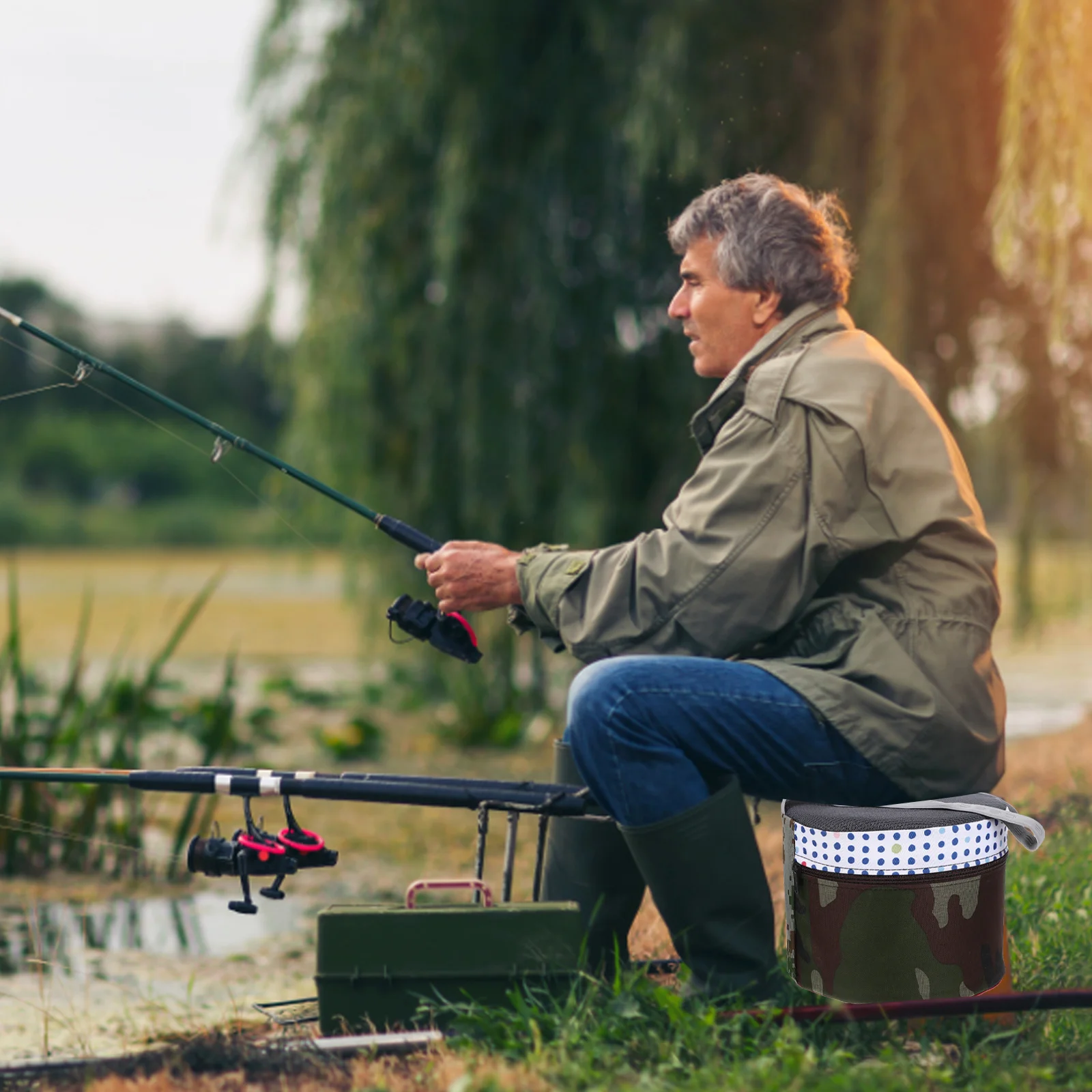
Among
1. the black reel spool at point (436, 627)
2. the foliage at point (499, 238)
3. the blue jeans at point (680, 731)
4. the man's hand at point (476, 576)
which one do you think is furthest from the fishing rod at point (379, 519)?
the foliage at point (499, 238)

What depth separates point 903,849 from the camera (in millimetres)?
2057

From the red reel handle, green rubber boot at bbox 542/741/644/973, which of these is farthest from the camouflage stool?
the red reel handle

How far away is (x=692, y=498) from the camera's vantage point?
2.10 m

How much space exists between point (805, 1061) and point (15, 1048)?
1682mm

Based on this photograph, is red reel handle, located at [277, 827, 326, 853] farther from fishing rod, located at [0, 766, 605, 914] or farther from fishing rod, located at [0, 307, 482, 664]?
fishing rod, located at [0, 307, 482, 664]

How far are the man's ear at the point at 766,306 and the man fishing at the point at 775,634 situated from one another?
12 cm

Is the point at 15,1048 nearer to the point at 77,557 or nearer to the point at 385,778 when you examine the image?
the point at 385,778

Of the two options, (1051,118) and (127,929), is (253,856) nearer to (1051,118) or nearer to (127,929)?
(127,929)

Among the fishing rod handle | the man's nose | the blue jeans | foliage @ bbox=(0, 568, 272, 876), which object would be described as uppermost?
the man's nose

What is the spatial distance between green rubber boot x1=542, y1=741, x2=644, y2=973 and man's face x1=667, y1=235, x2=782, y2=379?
71 centimetres

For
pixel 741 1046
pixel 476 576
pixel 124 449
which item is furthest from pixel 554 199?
pixel 124 449

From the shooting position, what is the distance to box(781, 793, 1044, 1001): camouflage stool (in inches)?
81.1

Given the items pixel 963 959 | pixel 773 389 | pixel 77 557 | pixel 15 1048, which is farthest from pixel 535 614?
pixel 77 557

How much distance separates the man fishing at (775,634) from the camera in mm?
2053
